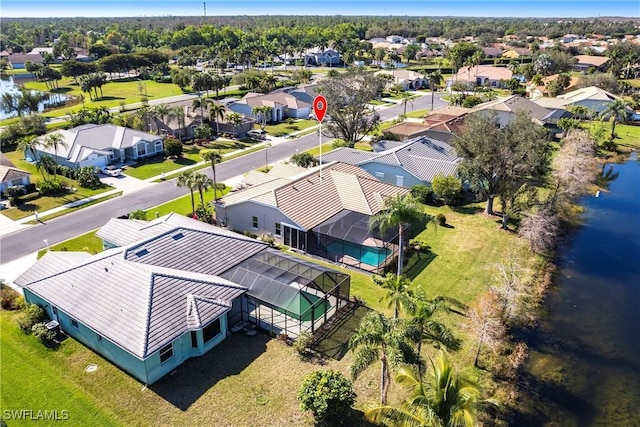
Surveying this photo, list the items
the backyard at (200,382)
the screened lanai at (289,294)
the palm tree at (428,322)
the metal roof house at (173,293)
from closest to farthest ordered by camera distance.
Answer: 1. the palm tree at (428,322)
2. the backyard at (200,382)
3. the metal roof house at (173,293)
4. the screened lanai at (289,294)

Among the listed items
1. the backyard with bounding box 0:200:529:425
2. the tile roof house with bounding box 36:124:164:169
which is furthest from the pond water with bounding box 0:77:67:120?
the backyard with bounding box 0:200:529:425

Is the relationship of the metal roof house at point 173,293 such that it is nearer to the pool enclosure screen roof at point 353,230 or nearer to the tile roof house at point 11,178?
the pool enclosure screen roof at point 353,230

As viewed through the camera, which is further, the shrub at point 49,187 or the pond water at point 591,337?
the shrub at point 49,187

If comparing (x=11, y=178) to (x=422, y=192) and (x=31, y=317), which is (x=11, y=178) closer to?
(x=31, y=317)

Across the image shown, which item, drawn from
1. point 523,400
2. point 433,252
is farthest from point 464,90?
point 523,400

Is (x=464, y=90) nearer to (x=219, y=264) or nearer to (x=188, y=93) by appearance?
(x=188, y=93)

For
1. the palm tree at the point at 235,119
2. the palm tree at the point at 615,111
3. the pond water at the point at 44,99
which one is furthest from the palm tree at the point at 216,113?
the palm tree at the point at 615,111

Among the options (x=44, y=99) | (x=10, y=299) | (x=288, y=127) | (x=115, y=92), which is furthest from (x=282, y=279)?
(x=115, y=92)
